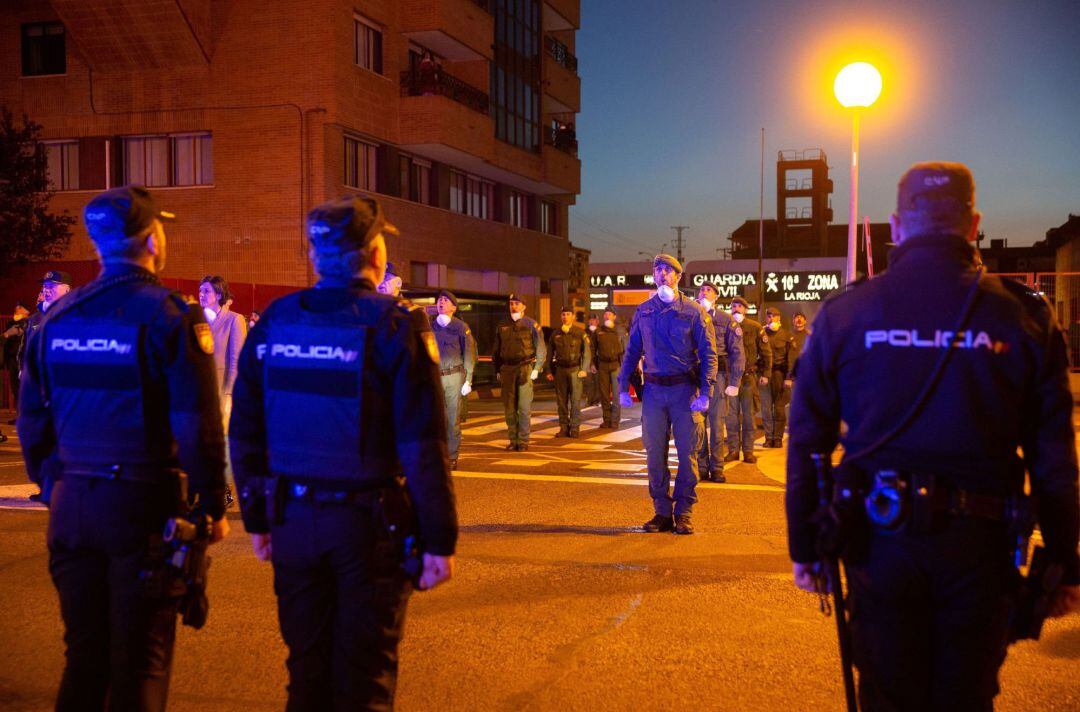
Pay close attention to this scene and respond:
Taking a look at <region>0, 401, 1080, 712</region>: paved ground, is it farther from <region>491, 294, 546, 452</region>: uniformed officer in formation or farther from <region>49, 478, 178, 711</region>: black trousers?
<region>491, 294, 546, 452</region>: uniformed officer in formation

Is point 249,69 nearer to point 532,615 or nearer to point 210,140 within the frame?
point 210,140

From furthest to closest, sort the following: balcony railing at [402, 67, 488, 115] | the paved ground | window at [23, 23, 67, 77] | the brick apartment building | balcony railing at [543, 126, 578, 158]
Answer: balcony railing at [543, 126, 578, 158], balcony railing at [402, 67, 488, 115], window at [23, 23, 67, 77], the brick apartment building, the paved ground

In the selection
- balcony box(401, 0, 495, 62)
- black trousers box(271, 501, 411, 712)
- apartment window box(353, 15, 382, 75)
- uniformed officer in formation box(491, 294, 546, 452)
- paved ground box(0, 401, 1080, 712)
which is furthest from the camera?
balcony box(401, 0, 495, 62)

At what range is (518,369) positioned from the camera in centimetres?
1362

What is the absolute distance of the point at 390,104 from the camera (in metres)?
29.7

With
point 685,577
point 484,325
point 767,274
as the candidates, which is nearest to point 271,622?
point 685,577

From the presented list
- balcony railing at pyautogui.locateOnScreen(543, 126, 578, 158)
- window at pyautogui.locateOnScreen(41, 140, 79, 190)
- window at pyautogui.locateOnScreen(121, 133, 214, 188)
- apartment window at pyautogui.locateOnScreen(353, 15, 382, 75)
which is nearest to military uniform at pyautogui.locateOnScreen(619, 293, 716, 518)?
apartment window at pyautogui.locateOnScreen(353, 15, 382, 75)

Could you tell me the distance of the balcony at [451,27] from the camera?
29719 millimetres

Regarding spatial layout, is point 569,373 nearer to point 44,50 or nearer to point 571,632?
point 571,632

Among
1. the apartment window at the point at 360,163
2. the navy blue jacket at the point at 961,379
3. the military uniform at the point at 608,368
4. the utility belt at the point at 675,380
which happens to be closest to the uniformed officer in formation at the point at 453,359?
the utility belt at the point at 675,380

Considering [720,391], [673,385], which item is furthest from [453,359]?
[673,385]

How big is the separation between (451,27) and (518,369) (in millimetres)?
19696

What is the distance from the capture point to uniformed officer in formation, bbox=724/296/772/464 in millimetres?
12109

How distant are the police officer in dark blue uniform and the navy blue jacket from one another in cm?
207
